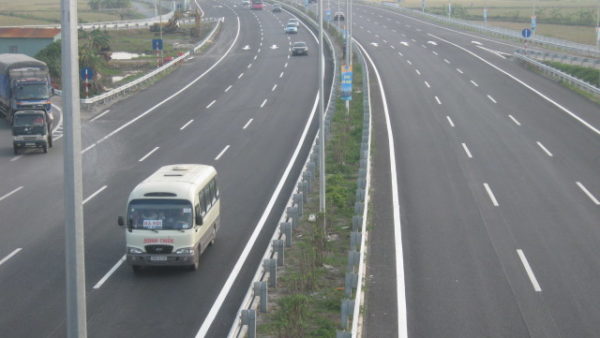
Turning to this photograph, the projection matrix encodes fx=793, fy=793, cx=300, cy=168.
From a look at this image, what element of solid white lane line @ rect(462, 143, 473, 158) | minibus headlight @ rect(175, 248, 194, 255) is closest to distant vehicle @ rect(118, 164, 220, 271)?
minibus headlight @ rect(175, 248, 194, 255)

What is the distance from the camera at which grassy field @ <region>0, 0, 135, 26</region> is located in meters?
105

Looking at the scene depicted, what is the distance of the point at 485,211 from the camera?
2483 cm

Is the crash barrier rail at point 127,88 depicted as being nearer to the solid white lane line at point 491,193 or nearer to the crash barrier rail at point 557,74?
the solid white lane line at point 491,193

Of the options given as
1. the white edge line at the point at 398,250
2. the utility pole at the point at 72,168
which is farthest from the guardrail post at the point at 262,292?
the utility pole at the point at 72,168

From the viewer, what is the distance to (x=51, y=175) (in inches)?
1245

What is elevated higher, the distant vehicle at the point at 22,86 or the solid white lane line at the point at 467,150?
the distant vehicle at the point at 22,86

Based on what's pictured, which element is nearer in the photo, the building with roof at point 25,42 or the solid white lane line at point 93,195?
the solid white lane line at point 93,195

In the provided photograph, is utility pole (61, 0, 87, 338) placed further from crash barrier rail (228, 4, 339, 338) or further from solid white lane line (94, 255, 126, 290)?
solid white lane line (94, 255, 126, 290)

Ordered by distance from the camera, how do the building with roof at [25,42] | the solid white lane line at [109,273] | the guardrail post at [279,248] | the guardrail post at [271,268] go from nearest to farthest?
the guardrail post at [271,268], the solid white lane line at [109,273], the guardrail post at [279,248], the building with roof at [25,42]

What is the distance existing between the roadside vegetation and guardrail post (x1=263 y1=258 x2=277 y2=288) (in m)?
0.19

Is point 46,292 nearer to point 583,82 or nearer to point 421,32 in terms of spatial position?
point 583,82

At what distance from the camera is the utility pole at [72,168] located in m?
9.29

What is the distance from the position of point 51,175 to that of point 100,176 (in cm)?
204

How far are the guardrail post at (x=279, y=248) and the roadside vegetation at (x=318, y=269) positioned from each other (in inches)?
8.4
